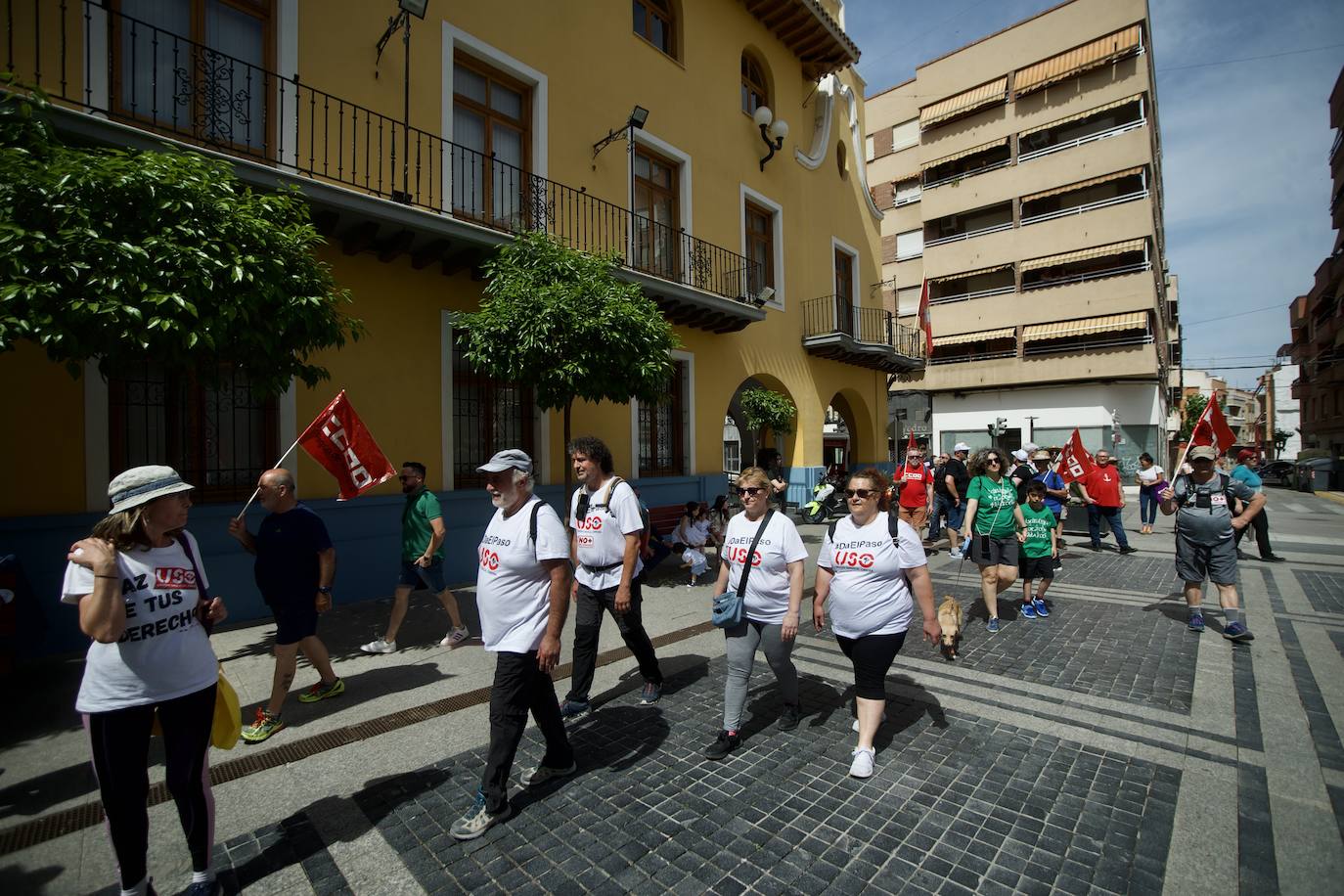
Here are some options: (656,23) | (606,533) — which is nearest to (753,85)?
(656,23)

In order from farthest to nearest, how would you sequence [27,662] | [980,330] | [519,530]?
[980,330]
[27,662]
[519,530]

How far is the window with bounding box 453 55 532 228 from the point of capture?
29.9 feet

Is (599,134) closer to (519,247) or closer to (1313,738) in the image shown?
(519,247)

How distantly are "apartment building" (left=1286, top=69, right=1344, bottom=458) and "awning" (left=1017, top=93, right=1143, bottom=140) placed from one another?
585 inches

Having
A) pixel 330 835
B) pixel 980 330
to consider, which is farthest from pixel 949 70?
pixel 330 835

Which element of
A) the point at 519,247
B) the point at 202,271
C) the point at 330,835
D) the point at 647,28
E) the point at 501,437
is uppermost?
the point at 647,28

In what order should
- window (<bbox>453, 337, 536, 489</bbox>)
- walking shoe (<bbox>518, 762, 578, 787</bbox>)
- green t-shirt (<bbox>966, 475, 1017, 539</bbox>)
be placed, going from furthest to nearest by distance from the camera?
window (<bbox>453, 337, 536, 489</bbox>) → green t-shirt (<bbox>966, 475, 1017, 539</bbox>) → walking shoe (<bbox>518, 762, 578, 787</bbox>)

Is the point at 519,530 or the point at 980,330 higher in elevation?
the point at 980,330

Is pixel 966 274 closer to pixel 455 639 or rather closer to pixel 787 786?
pixel 455 639

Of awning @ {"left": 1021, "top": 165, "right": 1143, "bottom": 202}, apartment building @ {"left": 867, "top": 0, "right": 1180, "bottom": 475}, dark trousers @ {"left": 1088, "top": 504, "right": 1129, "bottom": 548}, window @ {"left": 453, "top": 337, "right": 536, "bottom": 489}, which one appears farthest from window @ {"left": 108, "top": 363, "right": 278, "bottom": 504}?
awning @ {"left": 1021, "top": 165, "right": 1143, "bottom": 202}

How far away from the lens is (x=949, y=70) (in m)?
31.0

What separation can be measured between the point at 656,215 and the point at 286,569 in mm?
10097

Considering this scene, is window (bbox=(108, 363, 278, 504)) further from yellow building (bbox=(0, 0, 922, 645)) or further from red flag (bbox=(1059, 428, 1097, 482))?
red flag (bbox=(1059, 428, 1097, 482))

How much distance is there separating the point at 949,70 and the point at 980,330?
13186mm
